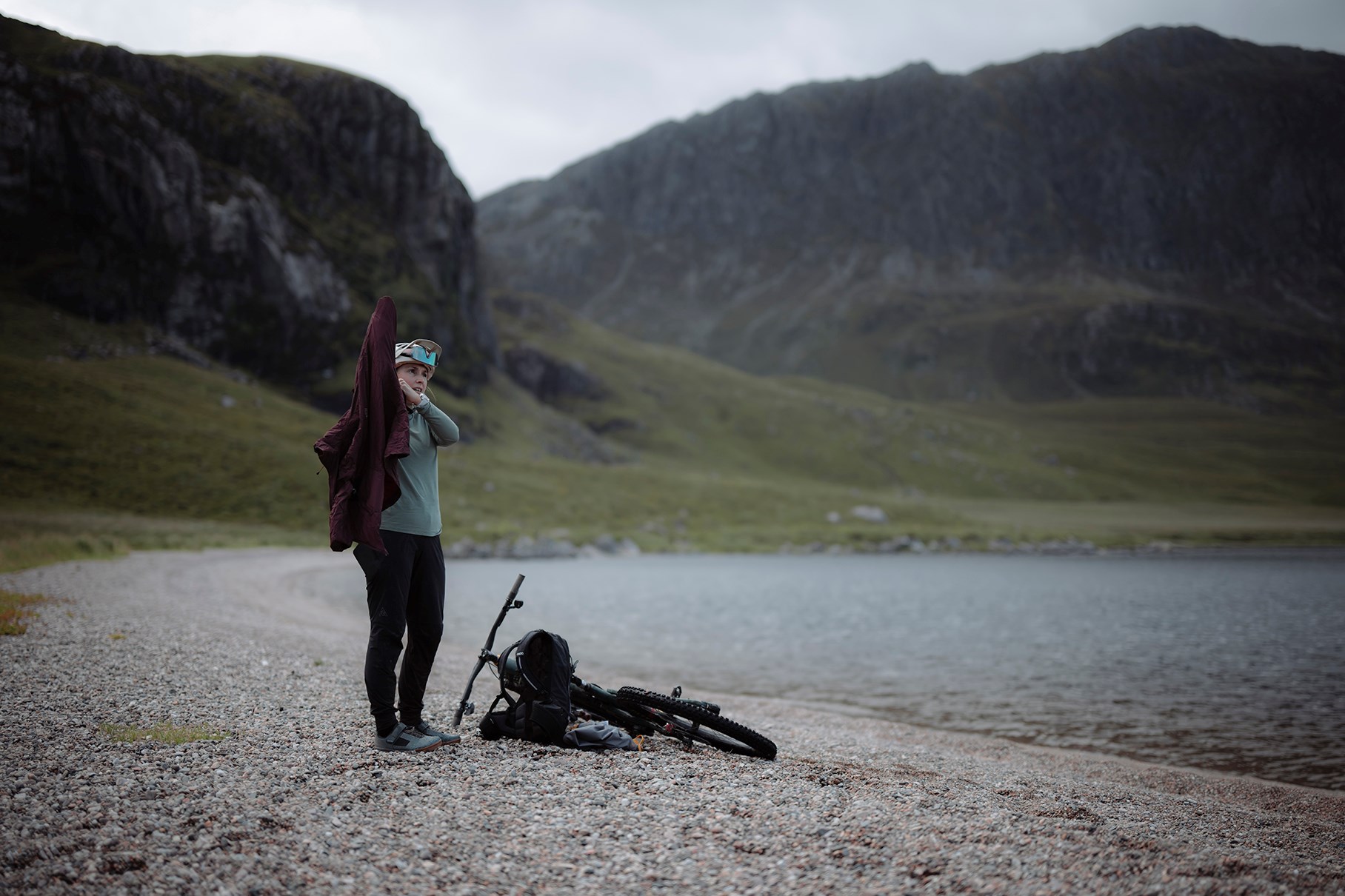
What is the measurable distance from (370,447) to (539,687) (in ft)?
11.8

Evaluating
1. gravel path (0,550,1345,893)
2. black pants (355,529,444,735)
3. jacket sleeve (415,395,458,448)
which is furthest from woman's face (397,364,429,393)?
gravel path (0,550,1345,893)

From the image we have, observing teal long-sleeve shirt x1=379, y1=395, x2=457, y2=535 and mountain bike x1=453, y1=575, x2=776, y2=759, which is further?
mountain bike x1=453, y1=575, x2=776, y2=759

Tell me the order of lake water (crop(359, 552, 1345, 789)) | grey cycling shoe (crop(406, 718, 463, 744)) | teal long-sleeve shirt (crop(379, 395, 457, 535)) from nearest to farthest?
teal long-sleeve shirt (crop(379, 395, 457, 535)), grey cycling shoe (crop(406, 718, 463, 744)), lake water (crop(359, 552, 1345, 789))

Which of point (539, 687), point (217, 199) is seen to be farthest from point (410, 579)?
point (217, 199)

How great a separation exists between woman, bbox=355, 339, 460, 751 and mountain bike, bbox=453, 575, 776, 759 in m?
0.88

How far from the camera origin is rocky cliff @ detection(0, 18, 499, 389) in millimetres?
136375

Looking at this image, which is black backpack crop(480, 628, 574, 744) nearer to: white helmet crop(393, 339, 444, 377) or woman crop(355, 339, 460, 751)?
woman crop(355, 339, 460, 751)

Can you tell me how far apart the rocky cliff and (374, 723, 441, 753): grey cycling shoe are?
16117 cm

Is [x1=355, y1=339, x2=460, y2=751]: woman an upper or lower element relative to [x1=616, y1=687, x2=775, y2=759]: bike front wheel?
upper

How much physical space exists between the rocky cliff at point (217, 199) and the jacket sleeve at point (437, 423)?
527ft

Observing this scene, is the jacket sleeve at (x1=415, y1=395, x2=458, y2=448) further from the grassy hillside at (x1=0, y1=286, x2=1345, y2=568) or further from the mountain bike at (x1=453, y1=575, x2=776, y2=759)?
the grassy hillside at (x1=0, y1=286, x2=1345, y2=568)

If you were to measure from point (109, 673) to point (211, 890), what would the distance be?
30.2 feet

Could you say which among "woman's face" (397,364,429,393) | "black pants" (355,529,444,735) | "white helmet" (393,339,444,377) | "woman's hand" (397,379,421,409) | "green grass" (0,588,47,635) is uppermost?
"white helmet" (393,339,444,377)

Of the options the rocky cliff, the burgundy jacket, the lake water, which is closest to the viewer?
the burgundy jacket
